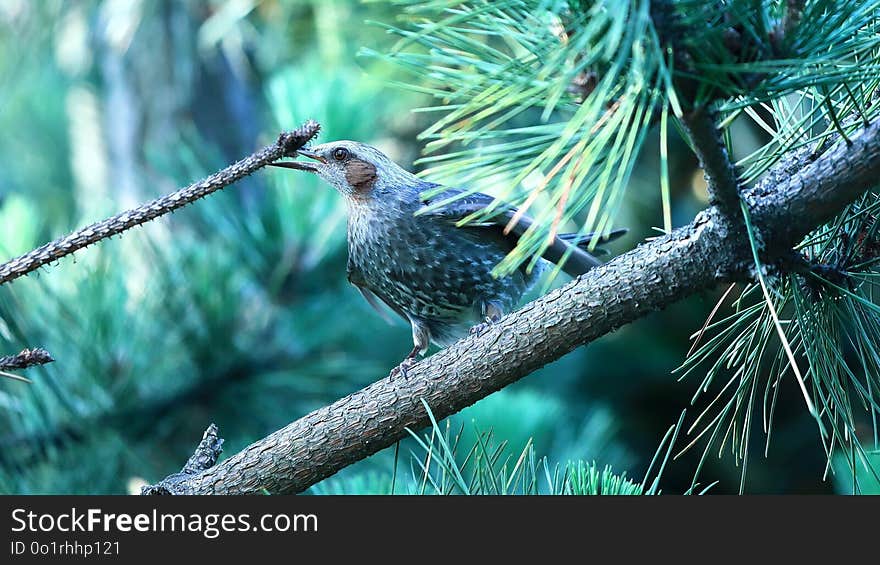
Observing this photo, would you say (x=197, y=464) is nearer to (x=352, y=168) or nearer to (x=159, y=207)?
(x=159, y=207)

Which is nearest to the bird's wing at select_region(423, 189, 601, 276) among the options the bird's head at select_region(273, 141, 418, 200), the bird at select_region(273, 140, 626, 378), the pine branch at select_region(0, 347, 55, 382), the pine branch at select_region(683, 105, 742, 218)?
the bird at select_region(273, 140, 626, 378)

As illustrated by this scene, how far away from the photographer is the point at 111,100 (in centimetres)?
354

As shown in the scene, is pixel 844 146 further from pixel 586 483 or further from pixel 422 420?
pixel 422 420

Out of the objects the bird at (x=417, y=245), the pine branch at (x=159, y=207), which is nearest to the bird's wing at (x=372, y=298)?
the bird at (x=417, y=245)

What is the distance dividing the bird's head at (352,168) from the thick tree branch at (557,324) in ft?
2.75

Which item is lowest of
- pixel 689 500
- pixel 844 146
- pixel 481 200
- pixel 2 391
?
pixel 689 500

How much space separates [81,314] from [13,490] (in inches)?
15.9

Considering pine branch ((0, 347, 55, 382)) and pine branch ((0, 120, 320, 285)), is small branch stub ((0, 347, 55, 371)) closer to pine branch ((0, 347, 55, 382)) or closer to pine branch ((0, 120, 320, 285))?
pine branch ((0, 347, 55, 382))

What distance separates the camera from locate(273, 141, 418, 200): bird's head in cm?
210

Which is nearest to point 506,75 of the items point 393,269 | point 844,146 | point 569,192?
point 569,192

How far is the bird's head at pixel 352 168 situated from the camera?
82.6 inches

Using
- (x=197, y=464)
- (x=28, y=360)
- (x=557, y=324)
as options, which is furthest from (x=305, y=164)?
(x=28, y=360)

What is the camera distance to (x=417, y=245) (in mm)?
2072

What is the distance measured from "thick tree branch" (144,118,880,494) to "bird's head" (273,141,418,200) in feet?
2.75
